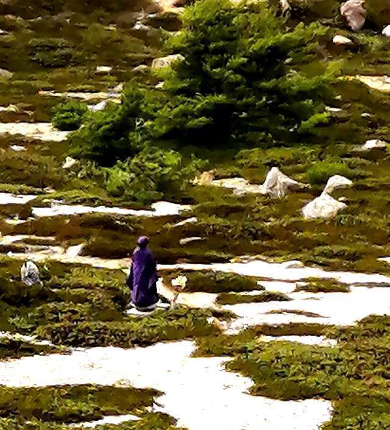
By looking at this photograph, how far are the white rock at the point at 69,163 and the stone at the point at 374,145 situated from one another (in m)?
16.7

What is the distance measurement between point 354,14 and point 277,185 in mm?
45982

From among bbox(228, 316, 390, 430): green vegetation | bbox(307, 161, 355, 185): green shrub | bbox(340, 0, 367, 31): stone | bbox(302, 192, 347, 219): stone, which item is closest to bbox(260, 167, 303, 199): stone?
bbox(307, 161, 355, 185): green shrub

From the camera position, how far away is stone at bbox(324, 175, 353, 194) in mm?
40812

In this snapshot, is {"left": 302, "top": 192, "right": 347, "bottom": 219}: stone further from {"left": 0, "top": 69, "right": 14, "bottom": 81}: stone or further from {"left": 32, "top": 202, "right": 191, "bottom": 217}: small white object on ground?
{"left": 0, "top": 69, "right": 14, "bottom": 81}: stone

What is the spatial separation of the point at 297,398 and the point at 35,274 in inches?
415

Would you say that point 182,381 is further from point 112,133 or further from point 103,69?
point 103,69

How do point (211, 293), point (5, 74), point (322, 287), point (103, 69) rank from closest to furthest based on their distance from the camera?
point (211, 293), point (322, 287), point (5, 74), point (103, 69)

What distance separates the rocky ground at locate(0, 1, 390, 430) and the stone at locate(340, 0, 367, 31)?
80.1 feet

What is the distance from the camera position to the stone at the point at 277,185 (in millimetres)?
40531

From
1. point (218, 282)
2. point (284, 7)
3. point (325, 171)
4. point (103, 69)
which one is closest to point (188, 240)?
point (218, 282)

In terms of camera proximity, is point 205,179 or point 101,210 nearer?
point 101,210

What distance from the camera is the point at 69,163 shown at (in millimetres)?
46281

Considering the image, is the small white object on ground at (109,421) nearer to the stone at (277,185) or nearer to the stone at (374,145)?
the stone at (277,185)

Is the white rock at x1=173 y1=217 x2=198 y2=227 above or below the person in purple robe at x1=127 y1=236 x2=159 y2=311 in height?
below
